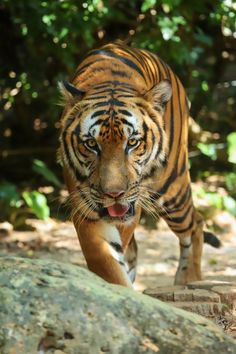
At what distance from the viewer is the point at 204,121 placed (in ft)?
35.9

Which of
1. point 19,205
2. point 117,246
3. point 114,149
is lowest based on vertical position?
point 19,205

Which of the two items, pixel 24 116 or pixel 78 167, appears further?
pixel 24 116

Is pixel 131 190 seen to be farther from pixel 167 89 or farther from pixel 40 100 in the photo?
pixel 40 100

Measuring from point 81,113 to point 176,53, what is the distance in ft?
9.73

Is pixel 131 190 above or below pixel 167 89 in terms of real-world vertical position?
below

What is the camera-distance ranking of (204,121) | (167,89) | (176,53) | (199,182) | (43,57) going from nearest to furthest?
(167,89) → (176,53) → (43,57) → (199,182) → (204,121)

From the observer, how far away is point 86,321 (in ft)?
10.3

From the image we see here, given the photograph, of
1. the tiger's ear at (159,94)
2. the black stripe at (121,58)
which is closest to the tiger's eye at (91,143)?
the tiger's ear at (159,94)

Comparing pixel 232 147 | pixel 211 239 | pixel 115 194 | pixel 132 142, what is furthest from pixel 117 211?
pixel 232 147

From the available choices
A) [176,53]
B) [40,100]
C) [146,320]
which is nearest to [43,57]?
[40,100]

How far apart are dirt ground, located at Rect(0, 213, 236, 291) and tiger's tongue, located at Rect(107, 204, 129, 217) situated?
1.85 metres

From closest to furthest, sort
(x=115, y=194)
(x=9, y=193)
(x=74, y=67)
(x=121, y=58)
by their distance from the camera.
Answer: (x=115, y=194)
(x=121, y=58)
(x=9, y=193)
(x=74, y=67)

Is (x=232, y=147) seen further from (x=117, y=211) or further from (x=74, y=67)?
(x=117, y=211)

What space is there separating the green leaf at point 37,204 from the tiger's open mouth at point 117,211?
3692 mm
